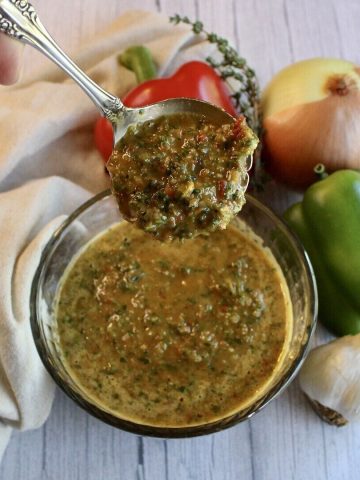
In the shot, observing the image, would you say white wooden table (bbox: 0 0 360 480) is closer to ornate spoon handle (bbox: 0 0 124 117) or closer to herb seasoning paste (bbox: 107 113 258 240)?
herb seasoning paste (bbox: 107 113 258 240)

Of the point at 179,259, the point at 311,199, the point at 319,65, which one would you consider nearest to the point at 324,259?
the point at 311,199

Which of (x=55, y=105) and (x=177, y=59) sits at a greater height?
(x=55, y=105)

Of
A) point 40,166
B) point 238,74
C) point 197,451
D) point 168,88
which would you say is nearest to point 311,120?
point 238,74

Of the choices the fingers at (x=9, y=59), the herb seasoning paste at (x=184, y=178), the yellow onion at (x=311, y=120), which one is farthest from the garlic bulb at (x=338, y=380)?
the fingers at (x=9, y=59)

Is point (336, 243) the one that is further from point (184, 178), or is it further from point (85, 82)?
point (85, 82)

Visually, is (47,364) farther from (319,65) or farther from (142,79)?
(319,65)

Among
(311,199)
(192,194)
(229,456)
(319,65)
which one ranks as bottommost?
(229,456)

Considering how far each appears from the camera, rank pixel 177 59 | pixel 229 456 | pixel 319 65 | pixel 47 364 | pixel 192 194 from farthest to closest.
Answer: pixel 177 59 < pixel 319 65 < pixel 229 456 < pixel 47 364 < pixel 192 194
